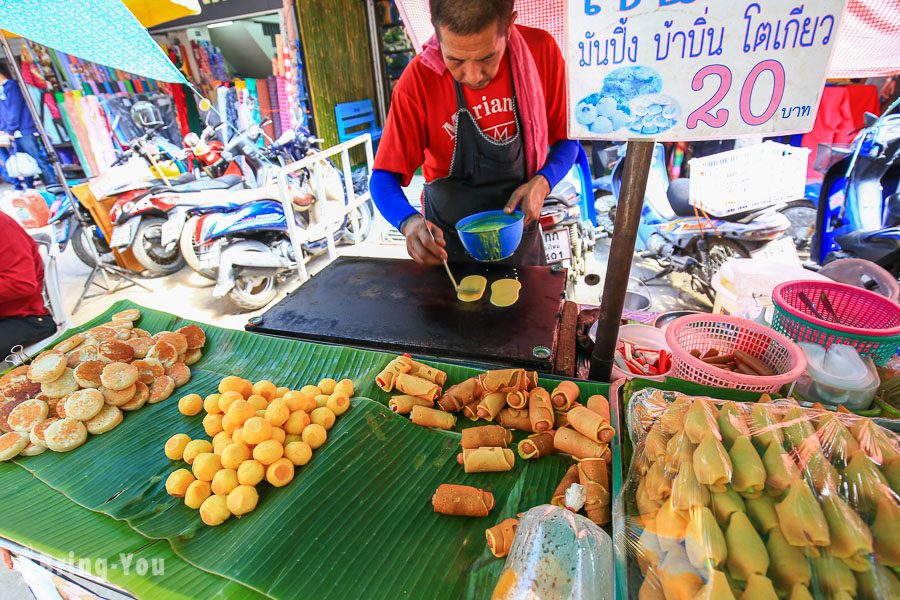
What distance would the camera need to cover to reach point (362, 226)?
610 cm

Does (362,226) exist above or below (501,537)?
below

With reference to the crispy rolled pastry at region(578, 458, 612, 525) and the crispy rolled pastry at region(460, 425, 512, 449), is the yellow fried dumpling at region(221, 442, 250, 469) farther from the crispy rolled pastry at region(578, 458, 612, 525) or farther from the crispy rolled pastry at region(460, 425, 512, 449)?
the crispy rolled pastry at region(578, 458, 612, 525)

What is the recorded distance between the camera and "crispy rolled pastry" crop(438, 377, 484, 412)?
144 centimetres

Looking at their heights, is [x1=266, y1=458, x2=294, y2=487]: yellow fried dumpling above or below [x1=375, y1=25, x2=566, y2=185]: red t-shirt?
below

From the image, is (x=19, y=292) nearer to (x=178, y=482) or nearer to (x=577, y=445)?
(x=178, y=482)

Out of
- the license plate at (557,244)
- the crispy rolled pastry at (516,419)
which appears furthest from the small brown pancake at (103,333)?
the license plate at (557,244)

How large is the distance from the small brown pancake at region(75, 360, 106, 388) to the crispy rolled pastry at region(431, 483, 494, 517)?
143 centimetres

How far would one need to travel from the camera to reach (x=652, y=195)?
4.58 meters

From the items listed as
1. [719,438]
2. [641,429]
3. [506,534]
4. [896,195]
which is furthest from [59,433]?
Answer: [896,195]

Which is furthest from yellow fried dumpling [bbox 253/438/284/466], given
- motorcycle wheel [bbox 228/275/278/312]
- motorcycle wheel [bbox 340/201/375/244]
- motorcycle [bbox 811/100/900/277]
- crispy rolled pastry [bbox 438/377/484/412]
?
motorcycle wheel [bbox 340/201/375/244]

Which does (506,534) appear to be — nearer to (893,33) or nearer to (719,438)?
(719,438)

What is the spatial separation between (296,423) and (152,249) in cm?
529

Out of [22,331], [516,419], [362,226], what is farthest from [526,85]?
[362,226]

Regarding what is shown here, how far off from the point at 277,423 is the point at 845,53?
10.9 feet
